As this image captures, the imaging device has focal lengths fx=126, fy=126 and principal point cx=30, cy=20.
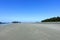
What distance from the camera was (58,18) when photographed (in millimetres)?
105000

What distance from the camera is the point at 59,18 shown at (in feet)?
344

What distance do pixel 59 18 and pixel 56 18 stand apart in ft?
10.2

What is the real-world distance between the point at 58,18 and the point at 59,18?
2.67ft

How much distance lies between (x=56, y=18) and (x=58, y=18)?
96.4 inches

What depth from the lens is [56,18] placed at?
107 meters

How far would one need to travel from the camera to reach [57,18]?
105562 millimetres

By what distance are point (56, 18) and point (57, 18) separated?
1.64 m

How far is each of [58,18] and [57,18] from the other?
0.90 m
